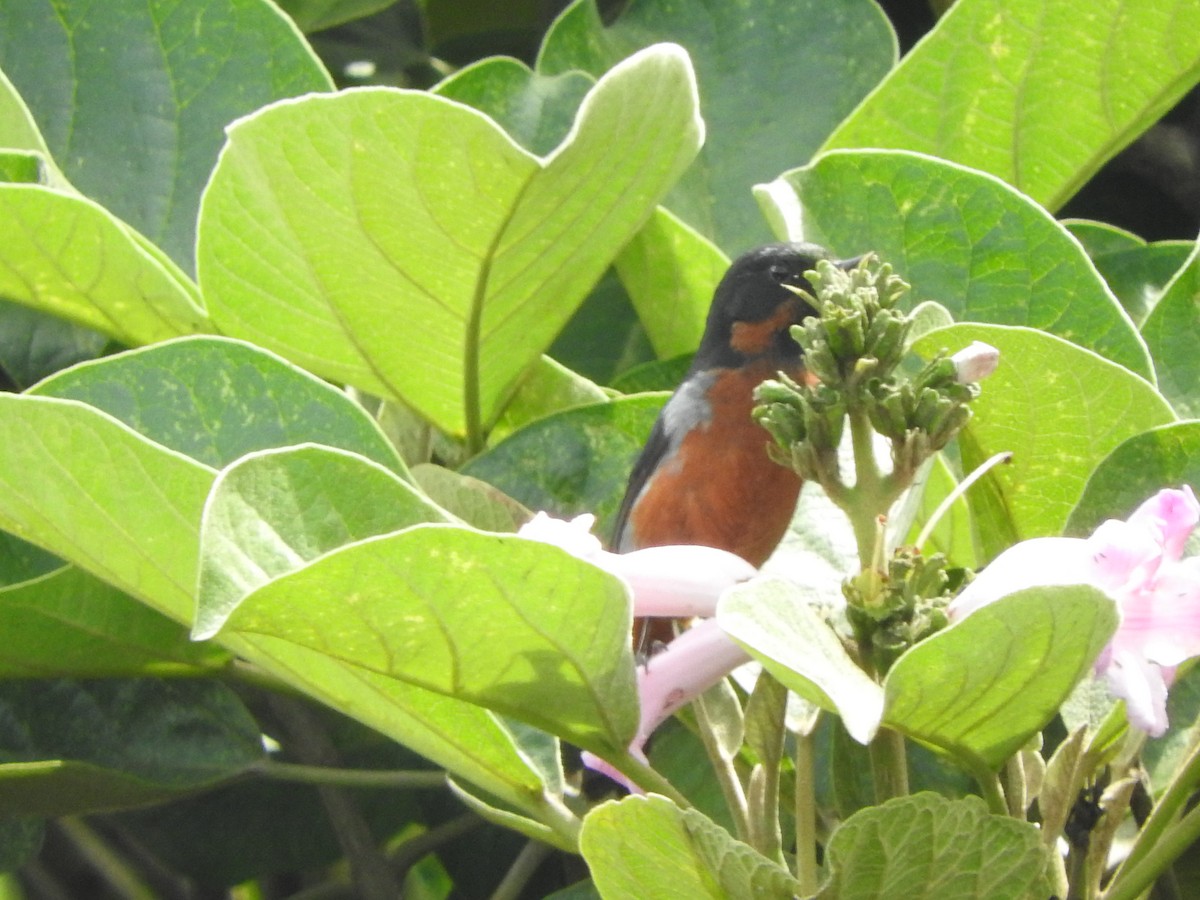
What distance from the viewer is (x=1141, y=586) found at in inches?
43.1

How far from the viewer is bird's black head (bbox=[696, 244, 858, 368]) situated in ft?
6.36

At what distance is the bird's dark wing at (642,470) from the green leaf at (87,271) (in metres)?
0.50

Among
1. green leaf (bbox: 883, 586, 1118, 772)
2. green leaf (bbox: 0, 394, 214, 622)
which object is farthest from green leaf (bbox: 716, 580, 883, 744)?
green leaf (bbox: 0, 394, 214, 622)

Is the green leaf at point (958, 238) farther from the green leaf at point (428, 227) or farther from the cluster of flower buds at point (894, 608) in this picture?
the cluster of flower buds at point (894, 608)

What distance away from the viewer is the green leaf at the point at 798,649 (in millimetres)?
950

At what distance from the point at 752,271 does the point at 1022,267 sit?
421mm

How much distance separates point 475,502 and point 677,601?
14.9 inches

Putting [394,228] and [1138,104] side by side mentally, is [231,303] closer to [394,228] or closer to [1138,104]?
[394,228]

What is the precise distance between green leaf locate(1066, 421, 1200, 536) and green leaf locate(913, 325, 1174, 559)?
0.07 metres

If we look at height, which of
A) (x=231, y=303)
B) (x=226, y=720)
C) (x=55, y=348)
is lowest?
(x=226, y=720)

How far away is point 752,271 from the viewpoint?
2.00 meters

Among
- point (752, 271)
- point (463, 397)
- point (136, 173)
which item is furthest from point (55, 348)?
point (752, 271)

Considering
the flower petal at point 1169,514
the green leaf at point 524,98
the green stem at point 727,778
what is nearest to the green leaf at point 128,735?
the green stem at point 727,778

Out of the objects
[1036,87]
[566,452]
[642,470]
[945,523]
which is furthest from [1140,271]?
[566,452]
